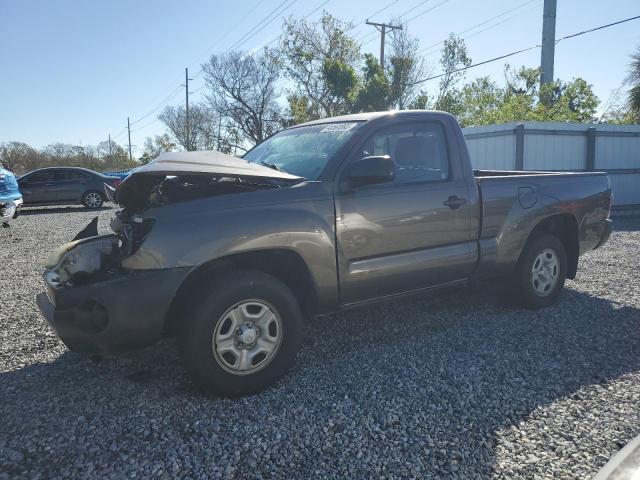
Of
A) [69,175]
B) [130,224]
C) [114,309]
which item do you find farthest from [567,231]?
[69,175]

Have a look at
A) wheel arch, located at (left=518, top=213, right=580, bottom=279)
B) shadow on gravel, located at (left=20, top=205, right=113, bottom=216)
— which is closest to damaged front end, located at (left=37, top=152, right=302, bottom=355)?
wheel arch, located at (left=518, top=213, right=580, bottom=279)

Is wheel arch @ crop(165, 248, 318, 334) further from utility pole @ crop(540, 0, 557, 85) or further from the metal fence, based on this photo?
utility pole @ crop(540, 0, 557, 85)

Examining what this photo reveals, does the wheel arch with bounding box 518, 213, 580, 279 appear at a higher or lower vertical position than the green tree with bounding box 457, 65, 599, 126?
lower

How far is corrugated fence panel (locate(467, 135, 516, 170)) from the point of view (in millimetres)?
12461

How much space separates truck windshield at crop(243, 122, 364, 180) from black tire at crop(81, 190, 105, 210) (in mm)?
14156

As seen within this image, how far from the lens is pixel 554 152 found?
1278cm

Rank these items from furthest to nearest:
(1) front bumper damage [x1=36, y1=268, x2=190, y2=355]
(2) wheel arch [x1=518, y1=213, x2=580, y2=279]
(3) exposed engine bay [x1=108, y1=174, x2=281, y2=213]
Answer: (2) wheel arch [x1=518, y1=213, x2=580, y2=279] → (3) exposed engine bay [x1=108, y1=174, x2=281, y2=213] → (1) front bumper damage [x1=36, y1=268, x2=190, y2=355]

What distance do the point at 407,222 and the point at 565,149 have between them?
11.3 meters

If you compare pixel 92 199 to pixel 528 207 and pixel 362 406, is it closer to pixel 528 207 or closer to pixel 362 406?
pixel 528 207

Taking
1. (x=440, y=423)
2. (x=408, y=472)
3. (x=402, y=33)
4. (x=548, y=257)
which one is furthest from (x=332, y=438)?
(x=402, y=33)

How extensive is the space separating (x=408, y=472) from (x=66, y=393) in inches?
90.4

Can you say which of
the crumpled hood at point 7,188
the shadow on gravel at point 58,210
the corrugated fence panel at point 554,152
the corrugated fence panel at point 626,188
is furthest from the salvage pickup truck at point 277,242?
the shadow on gravel at point 58,210

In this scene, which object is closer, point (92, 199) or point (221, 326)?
point (221, 326)

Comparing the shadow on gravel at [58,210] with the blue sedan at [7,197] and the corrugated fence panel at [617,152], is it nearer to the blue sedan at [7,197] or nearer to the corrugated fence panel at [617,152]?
the blue sedan at [7,197]
